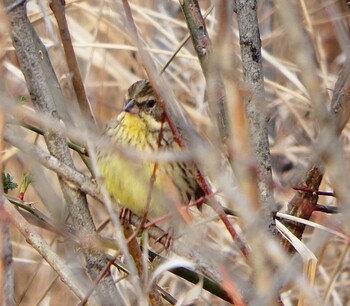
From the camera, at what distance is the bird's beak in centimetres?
219


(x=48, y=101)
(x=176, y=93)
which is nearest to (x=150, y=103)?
(x=48, y=101)

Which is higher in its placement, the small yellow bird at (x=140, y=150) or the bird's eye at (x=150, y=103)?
the bird's eye at (x=150, y=103)

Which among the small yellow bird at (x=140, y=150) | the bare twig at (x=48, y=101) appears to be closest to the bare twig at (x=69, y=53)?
the bare twig at (x=48, y=101)

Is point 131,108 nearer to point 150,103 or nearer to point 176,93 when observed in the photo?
point 150,103

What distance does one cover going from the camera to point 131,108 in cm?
221

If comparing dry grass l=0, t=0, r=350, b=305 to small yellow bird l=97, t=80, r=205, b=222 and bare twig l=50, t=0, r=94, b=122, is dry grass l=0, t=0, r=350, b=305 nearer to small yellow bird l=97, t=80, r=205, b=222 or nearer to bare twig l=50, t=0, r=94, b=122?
small yellow bird l=97, t=80, r=205, b=222

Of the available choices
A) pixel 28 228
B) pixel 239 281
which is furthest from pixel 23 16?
pixel 239 281

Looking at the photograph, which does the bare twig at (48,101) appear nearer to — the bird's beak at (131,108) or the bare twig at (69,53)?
the bare twig at (69,53)

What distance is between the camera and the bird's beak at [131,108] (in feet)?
7.19

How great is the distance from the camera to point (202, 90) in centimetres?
305

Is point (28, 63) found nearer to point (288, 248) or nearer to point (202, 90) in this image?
point (288, 248)

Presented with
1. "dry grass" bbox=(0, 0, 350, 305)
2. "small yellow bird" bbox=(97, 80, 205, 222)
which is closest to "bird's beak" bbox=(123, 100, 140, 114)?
"small yellow bird" bbox=(97, 80, 205, 222)

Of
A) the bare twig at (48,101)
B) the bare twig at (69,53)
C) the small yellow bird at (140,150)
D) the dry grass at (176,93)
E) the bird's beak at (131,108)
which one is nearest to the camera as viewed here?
the bare twig at (69,53)

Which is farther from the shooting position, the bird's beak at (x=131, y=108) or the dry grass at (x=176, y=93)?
the dry grass at (x=176, y=93)
